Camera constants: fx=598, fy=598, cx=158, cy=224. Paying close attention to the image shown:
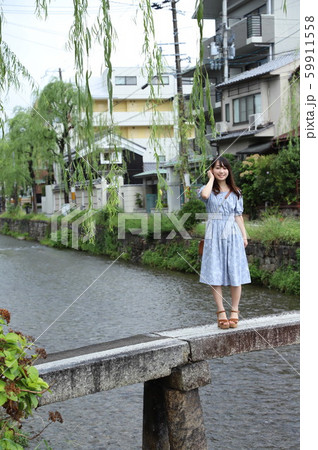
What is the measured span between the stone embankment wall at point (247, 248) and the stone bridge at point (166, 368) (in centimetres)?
745

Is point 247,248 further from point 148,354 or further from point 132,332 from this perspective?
point 148,354

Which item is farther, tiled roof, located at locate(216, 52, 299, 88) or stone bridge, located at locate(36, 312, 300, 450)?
tiled roof, located at locate(216, 52, 299, 88)

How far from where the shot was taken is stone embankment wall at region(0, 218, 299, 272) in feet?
39.3

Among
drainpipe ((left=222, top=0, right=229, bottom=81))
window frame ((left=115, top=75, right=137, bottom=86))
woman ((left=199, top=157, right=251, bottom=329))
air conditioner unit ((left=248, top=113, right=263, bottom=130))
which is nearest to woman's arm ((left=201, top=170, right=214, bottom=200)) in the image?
woman ((left=199, top=157, right=251, bottom=329))

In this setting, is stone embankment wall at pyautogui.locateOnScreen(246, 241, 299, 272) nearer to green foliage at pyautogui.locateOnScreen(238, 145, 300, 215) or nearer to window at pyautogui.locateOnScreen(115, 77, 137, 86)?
green foliage at pyautogui.locateOnScreen(238, 145, 300, 215)

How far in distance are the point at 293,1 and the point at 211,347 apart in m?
22.8

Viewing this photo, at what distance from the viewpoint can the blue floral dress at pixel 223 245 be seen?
177 inches

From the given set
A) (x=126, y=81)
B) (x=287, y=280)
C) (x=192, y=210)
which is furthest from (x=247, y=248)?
(x=126, y=81)

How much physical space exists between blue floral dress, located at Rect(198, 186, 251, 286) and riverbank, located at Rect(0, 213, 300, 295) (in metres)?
1.36

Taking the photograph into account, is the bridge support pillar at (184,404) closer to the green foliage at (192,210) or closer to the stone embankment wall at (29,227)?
the green foliage at (192,210)

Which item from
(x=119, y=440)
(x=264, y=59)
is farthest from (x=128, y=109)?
(x=119, y=440)

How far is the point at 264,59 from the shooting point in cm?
2606

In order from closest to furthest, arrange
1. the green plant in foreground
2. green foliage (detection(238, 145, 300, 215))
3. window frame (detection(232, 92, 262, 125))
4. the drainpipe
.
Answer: the green plant in foreground → green foliage (detection(238, 145, 300, 215)) → window frame (detection(232, 92, 262, 125)) → the drainpipe

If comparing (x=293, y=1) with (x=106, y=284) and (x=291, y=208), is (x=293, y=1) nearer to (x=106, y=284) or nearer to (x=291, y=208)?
(x=291, y=208)
